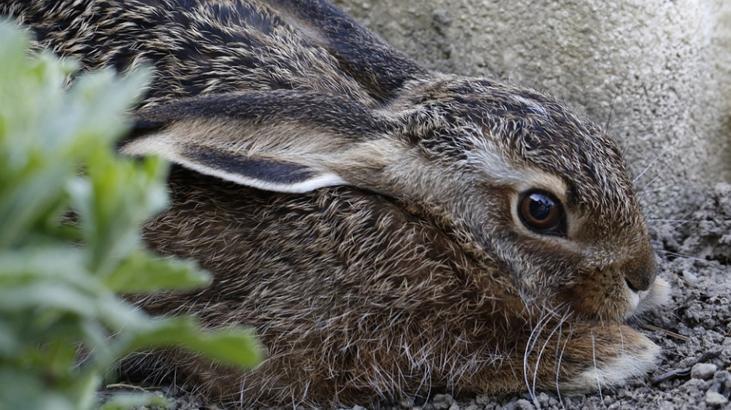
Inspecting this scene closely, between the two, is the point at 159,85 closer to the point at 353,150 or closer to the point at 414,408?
the point at 353,150

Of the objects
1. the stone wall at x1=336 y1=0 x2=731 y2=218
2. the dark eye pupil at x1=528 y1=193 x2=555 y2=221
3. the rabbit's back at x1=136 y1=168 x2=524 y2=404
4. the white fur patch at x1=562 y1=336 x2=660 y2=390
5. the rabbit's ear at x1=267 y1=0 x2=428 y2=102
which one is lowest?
the rabbit's back at x1=136 y1=168 x2=524 y2=404

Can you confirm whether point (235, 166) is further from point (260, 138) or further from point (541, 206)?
point (541, 206)

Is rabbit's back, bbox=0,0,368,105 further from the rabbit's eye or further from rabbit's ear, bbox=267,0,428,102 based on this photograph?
the rabbit's eye

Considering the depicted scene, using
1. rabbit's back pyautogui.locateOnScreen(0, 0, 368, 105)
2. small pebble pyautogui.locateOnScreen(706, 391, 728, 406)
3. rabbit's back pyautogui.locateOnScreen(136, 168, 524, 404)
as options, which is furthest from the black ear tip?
small pebble pyautogui.locateOnScreen(706, 391, 728, 406)

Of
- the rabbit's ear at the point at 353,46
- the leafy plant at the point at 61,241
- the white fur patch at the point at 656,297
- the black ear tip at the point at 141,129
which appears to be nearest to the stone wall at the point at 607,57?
the rabbit's ear at the point at 353,46

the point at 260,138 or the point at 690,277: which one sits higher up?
the point at 690,277

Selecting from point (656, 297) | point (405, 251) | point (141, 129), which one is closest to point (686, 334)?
point (656, 297)

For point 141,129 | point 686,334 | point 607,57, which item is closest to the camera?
point 141,129
